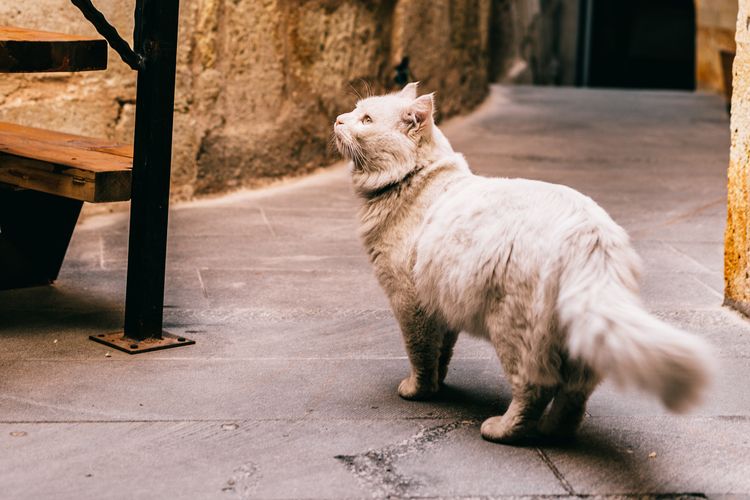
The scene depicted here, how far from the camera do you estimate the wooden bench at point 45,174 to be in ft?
12.3

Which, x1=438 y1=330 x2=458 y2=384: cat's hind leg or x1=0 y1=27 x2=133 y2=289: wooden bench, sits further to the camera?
x1=0 y1=27 x2=133 y2=289: wooden bench

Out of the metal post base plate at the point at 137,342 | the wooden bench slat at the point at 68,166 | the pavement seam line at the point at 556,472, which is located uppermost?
the wooden bench slat at the point at 68,166

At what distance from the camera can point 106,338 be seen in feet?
13.3

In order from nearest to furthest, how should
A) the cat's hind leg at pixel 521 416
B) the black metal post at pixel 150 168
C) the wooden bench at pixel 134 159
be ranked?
the cat's hind leg at pixel 521 416 < the wooden bench at pixel 134 159 < the black metal post at pixel 150 168

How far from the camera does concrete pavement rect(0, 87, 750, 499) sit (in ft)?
9.55

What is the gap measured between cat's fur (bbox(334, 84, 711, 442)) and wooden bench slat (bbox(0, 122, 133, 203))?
96 centimetres

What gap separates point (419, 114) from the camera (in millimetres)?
3455

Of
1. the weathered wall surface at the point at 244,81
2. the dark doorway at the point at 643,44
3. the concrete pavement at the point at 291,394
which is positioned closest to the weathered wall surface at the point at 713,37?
the weathered wall surface at the point at 244,81

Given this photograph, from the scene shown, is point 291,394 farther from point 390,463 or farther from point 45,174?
point 45,174

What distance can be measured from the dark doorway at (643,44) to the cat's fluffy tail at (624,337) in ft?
53.2

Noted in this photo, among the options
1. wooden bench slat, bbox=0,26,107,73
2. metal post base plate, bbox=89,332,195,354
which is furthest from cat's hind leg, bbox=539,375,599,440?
wooden bench slat, bbox=0,26,107,73

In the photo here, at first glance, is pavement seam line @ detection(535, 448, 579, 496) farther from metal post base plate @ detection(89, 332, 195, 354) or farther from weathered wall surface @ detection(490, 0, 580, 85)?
weathered wall surface @ detection(490, 0, 580, 85)

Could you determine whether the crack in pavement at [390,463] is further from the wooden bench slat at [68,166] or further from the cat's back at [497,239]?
the wooden bench slat at [68,166]

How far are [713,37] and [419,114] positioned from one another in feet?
28.4
